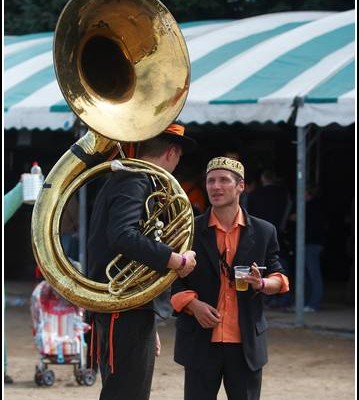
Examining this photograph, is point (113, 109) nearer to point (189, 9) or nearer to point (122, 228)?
point (122, 228)

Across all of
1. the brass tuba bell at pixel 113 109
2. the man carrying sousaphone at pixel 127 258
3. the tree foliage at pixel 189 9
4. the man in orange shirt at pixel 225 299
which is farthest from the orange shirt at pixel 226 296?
the tree foliage at pixel 189 9

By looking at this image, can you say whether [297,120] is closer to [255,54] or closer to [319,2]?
[255,54]

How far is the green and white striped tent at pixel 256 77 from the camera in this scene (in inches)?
448

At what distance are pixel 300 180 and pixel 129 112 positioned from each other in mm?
6989

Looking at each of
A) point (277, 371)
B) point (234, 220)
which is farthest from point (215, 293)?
point (277, 371)

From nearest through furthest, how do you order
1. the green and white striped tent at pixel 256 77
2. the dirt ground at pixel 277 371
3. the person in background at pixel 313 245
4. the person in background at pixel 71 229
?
1. the dirt ground at pixel 277 371
2. the green and white striped tent at pixel 256 77
3. the person in background at pixel 71 229
4. the person in background at pixel 313 245

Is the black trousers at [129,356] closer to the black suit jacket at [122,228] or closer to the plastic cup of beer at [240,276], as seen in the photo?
the black suit jacket at [122,228]

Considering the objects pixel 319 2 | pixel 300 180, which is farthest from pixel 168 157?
pixel 319 2

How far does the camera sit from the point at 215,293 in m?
5.38

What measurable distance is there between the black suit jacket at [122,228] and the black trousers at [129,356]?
0.22m

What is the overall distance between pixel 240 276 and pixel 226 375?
1.63 feet

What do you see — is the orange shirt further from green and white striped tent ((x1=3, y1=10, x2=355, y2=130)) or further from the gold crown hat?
green and white striped tent ((x1=3, y1=10, x2=355, y2=130))

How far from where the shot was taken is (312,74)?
12055 millimetres

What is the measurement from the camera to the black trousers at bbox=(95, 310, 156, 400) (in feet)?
16.6
